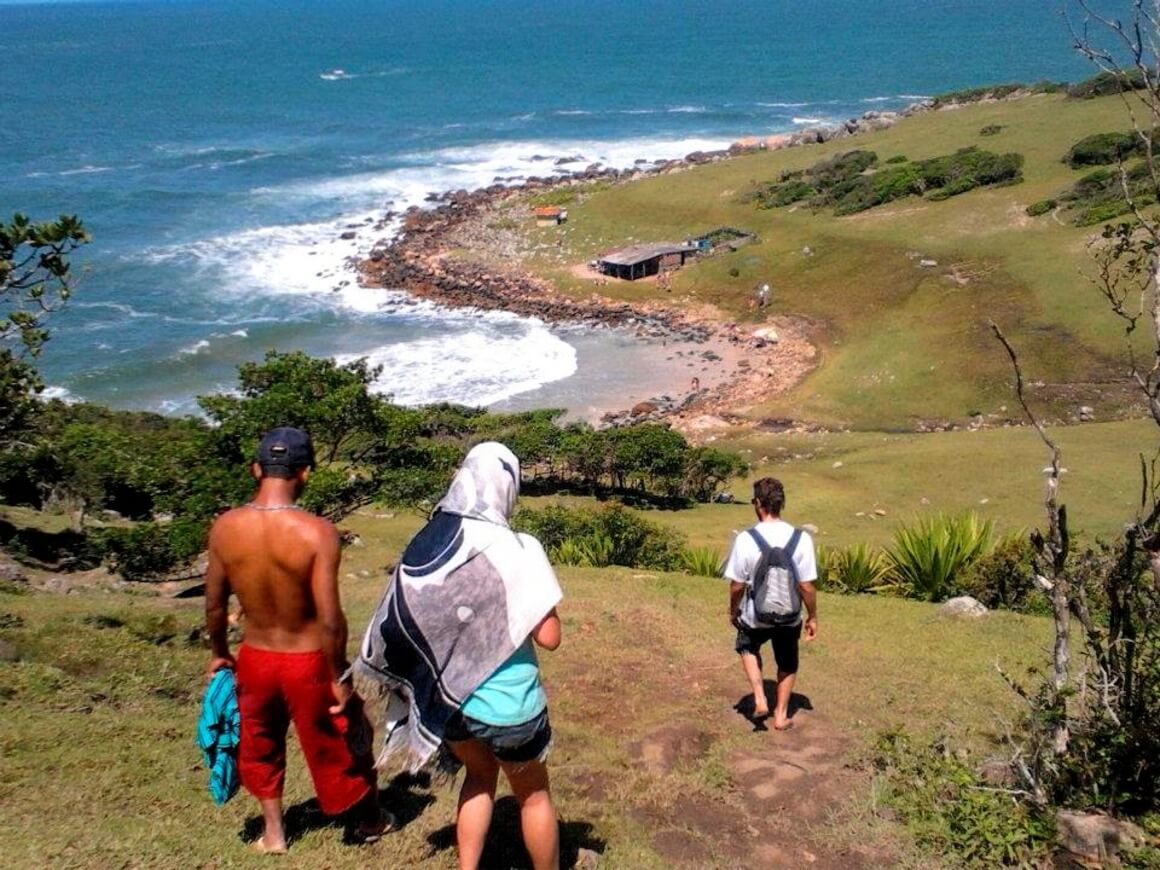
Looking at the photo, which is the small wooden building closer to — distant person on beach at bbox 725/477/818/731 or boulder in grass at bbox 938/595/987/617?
boulder in grass at bbox 938/595/987/617

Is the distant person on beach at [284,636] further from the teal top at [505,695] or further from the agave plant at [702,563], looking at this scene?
the agave plant at [702,563]

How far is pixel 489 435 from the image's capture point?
20531 mm

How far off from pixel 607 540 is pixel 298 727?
348 inches

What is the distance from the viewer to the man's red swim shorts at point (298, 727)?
14.4 ft

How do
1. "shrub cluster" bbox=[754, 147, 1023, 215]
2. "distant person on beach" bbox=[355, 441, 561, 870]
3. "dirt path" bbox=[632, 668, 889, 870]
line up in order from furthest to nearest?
"shrub cluster" bbox=[754, 147, 1023, 215] → "dirt path" bbox=[632, 668, 889, 870] → "distant person on beach" bbox=[355, 441, 561, 870]

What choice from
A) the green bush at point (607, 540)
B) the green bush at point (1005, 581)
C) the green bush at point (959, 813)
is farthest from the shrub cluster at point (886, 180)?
the green bush at point (959, 813)

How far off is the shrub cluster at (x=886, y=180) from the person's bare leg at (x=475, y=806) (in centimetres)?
3814

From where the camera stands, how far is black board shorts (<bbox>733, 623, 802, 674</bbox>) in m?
6.44

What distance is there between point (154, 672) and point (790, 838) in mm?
4350

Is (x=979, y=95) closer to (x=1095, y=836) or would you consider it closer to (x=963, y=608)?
(x=963, y=608)

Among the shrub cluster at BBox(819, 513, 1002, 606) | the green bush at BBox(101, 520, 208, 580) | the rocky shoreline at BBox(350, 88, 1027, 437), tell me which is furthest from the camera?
the rocky shoreline at BBox(350, 88, 1027, 437)

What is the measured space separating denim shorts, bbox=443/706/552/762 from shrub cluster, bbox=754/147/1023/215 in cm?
3817

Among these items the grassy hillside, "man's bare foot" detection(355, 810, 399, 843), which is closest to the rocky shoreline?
the grassy hillside

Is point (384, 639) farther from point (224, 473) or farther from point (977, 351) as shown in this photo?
point (977, 351)
